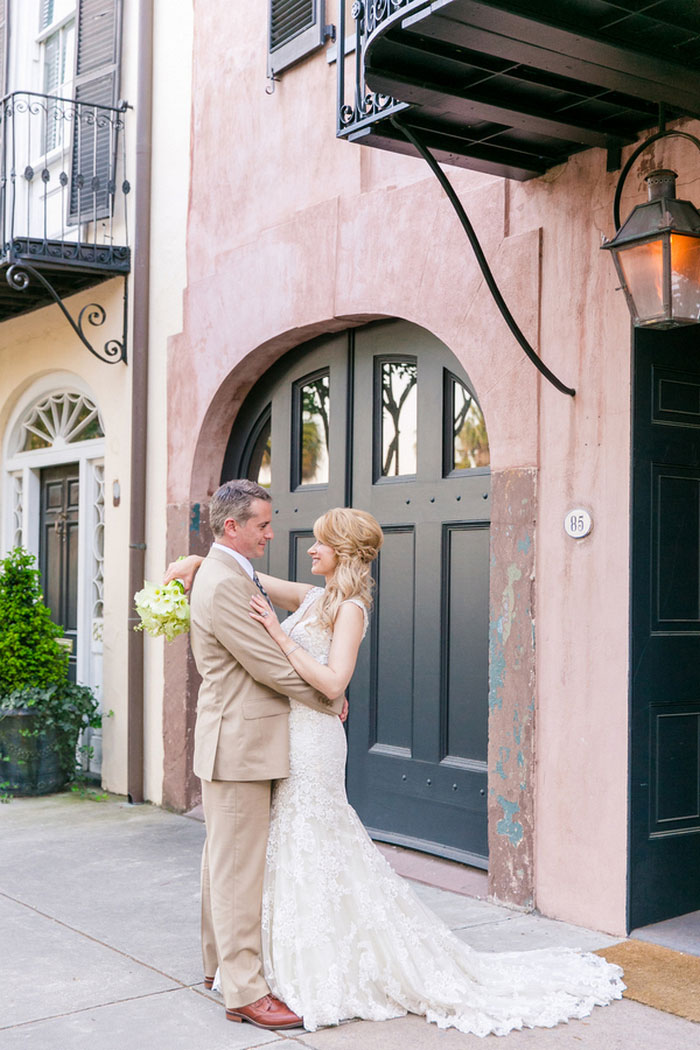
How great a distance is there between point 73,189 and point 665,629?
584 cm

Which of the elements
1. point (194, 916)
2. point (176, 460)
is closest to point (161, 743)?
point (176, 460)

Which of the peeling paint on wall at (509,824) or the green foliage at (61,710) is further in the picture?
the green foliage at (61,710)

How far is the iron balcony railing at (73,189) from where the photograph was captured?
8.24m

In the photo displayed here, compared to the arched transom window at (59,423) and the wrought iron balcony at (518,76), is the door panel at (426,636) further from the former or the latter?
the arched transom window at (59,423)

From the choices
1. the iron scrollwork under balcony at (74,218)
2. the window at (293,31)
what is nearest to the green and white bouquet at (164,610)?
the window at (293,31)

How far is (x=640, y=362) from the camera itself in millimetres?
5145

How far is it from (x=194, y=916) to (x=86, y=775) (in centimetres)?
363

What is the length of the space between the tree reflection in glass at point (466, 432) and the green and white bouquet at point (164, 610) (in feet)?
7.35

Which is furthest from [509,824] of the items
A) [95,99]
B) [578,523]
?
[95,99]

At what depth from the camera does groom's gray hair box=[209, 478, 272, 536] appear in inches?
167

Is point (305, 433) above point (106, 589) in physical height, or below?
above

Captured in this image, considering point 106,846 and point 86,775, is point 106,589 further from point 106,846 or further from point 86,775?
point 106,846

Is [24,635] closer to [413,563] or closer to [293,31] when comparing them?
[413,563]

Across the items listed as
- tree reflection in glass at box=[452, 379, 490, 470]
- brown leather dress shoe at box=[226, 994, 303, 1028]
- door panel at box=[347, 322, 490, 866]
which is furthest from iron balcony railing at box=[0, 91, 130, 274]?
brown leather dress shoe at box=[226, 994, 303, 1028]
